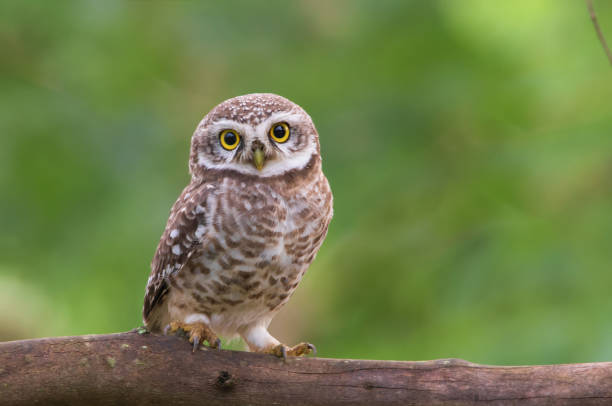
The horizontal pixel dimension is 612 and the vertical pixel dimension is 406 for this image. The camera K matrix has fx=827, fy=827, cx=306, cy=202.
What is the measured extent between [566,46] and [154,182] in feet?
9.55

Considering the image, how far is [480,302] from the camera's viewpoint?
4836 mm

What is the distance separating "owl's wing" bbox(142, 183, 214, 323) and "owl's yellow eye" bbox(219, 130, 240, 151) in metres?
0.21

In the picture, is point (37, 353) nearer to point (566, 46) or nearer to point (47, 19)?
point (47, 19)

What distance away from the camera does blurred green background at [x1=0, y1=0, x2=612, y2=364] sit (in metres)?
4.83

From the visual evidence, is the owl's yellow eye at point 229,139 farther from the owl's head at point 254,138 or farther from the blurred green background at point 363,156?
the blurred green background at point 363,156

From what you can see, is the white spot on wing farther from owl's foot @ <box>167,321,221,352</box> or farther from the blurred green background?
the blurred green background

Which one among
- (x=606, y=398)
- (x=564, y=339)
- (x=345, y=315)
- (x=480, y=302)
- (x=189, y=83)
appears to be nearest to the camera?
(x=606, y=398)

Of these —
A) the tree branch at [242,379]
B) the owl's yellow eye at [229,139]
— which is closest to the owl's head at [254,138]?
the owl's yellow eye at [229,139]

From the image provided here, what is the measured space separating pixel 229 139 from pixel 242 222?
1.41 feet

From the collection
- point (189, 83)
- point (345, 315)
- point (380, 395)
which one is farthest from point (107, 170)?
point (380, 395)

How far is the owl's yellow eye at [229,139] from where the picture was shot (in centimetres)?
394

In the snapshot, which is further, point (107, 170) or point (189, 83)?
point (189, 83)

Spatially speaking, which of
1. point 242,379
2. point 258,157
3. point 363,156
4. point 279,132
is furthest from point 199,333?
point 363,156

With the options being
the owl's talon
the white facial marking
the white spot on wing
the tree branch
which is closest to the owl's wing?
the white spot on wing
